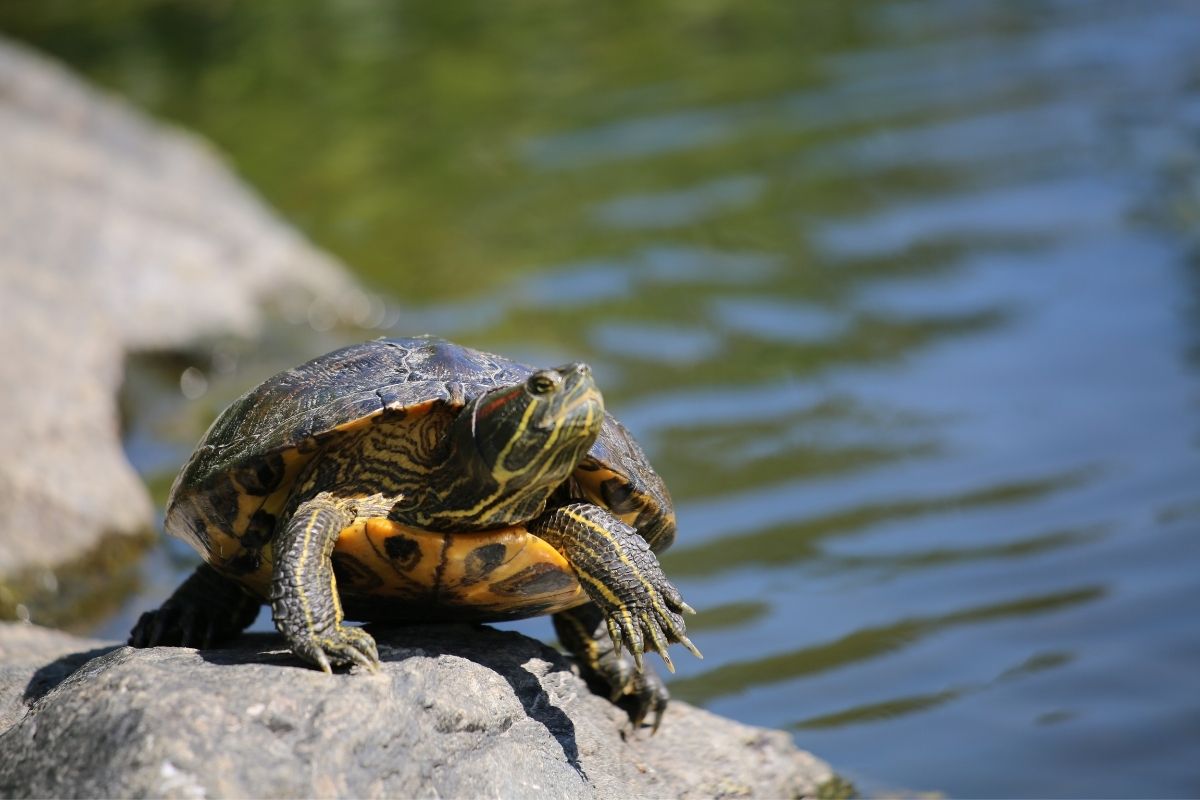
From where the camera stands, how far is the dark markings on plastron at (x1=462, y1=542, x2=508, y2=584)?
3355 mm

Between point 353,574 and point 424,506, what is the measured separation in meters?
0.26

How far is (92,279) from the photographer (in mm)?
7785

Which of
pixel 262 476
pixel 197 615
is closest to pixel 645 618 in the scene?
pixel 262 476

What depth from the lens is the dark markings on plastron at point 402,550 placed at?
3.35 meters

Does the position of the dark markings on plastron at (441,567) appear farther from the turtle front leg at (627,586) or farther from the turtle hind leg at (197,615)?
the turtle hind leg at (197,615)

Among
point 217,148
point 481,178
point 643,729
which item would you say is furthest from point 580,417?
point 217,148

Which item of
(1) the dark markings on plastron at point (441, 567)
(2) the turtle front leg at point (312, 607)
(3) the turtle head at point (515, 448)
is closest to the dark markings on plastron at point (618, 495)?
(3) the turtle head at point (515, 448)

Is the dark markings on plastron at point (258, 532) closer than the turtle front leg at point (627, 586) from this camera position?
No

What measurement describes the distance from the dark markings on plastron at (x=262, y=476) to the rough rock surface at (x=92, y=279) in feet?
7.03

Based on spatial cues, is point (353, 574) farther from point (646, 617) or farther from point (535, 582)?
point (646, 617)

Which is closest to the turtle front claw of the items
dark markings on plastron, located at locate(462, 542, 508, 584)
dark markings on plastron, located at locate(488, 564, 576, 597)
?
dark markings on plastron, located at locate(488, 564, 576, 597)

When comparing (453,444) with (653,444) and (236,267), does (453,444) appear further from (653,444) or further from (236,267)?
(236,267)

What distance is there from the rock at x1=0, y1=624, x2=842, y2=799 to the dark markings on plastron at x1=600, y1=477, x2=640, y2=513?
1.48ft

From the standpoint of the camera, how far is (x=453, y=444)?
3.46 meters
